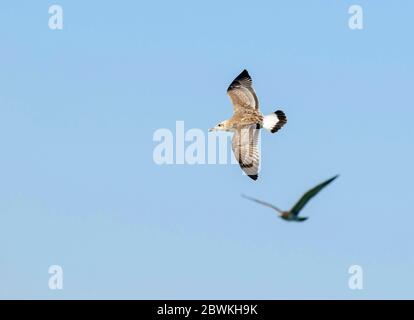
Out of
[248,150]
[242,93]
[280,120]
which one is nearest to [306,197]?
[248,150]

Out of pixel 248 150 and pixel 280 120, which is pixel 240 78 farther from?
pixel 248 150

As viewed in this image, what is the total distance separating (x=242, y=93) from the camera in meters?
33.2

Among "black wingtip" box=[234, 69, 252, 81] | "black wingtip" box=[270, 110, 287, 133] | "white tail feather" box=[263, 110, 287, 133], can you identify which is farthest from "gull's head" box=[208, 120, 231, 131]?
"black wingtip" box=[234, 69, 252, 81]

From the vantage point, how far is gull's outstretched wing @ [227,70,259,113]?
3272cm

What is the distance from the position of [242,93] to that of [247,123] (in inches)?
64.6

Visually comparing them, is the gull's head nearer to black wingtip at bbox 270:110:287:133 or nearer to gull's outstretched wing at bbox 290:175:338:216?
black wingtip at bbox 270:110:287:133

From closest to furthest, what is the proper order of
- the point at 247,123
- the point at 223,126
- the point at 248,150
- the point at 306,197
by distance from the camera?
1. the point at 306,197
2. the point at 248,150
3. the point at 247,123
4. the point at 223,126

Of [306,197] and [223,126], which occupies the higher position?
[223,126]

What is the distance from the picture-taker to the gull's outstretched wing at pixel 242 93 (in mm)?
32719
